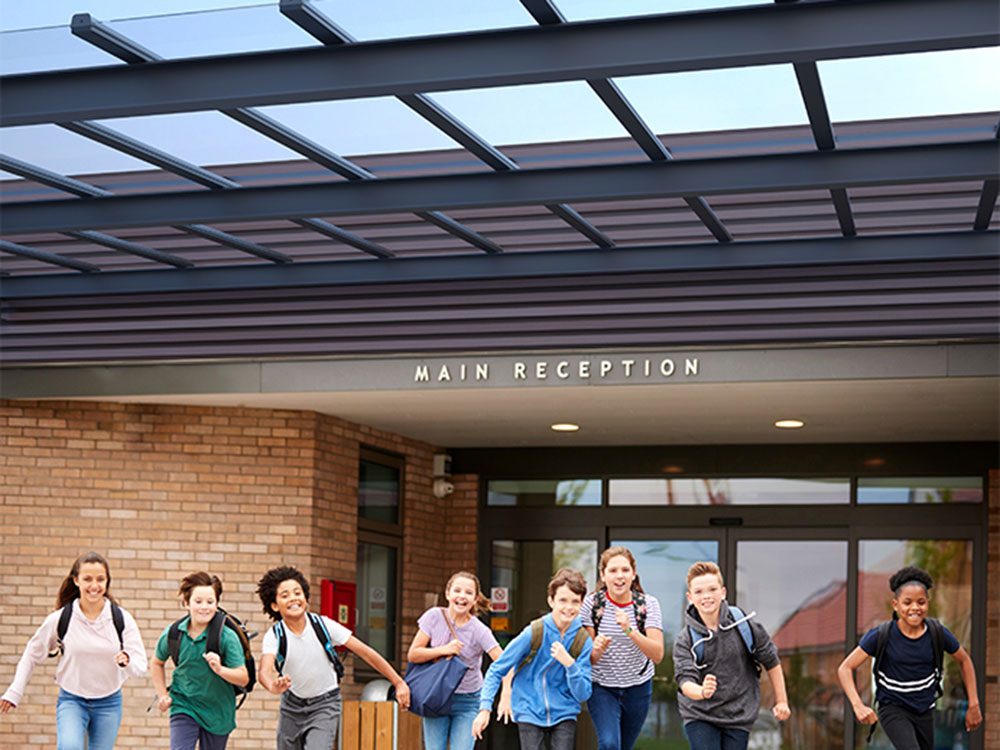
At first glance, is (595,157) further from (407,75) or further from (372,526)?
(372,526)

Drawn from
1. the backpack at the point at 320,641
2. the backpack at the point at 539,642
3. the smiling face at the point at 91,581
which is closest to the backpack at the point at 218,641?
the backpack at the point at 320,641

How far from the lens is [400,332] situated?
40.4ft

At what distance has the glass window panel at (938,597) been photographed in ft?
47.6

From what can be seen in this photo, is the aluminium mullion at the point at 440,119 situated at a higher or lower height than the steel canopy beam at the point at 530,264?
higher

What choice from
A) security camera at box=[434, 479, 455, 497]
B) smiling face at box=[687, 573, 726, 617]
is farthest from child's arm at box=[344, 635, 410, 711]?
security camera at box=[434, 479, 455, 497]

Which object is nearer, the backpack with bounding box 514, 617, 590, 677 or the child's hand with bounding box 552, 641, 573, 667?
the child's hand with bounding box 552, 641, 573, 667

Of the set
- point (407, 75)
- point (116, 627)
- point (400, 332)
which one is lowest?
point (116, 627)

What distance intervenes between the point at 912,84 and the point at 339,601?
26.0 feet

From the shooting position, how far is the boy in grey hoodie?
809 centimetres

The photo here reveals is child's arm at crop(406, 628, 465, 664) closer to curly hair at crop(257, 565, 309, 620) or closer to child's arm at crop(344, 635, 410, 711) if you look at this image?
child's arm at crop(344, 635, 410, 711)

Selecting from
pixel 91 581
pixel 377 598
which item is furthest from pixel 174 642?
pixel 377 598

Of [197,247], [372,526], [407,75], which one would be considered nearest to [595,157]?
[407,75]

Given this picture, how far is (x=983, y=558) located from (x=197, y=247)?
835cm

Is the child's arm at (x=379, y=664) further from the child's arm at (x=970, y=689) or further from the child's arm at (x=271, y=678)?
the child's arm at (x=970, y=689)
